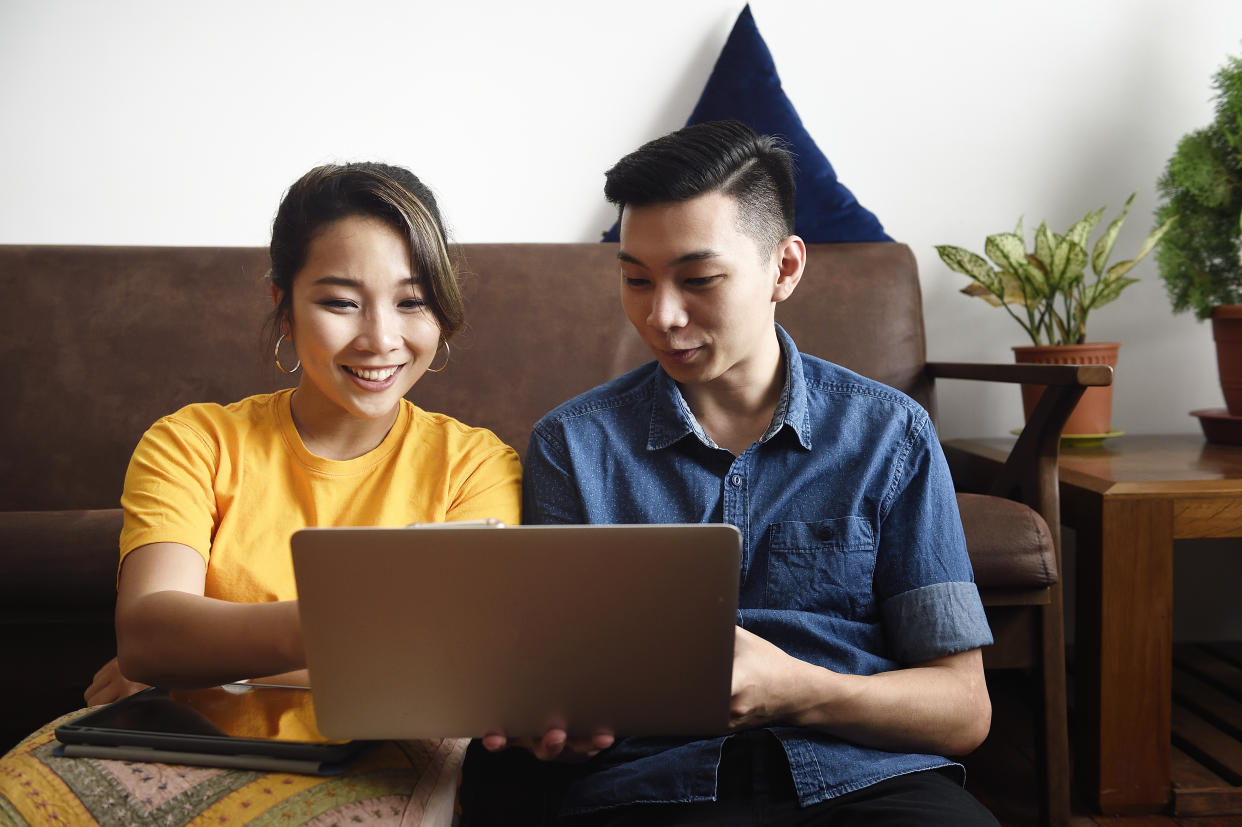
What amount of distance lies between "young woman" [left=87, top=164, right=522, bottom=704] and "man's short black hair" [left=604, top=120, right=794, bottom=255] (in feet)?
0.85

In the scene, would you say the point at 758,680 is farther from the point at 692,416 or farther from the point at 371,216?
the point at 371,216

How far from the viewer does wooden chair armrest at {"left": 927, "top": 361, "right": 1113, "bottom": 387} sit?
1.49 meters

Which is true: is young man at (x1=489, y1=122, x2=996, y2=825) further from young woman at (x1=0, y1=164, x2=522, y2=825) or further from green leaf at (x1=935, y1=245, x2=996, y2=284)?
green leaf at (x1=935, y1=245, x2=996, y2=284)

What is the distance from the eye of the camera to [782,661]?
2.86 feet

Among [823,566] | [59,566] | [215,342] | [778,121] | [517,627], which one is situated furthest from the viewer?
[778,121]

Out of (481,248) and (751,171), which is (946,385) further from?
(751,171)

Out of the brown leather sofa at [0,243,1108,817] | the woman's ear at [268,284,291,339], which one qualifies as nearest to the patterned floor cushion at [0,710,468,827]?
the woman's ear at [268,284,291,339]

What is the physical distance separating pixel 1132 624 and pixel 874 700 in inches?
33.4

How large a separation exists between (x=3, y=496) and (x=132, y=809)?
1413 millimetres

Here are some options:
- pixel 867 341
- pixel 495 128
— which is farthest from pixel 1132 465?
pixel 495 128

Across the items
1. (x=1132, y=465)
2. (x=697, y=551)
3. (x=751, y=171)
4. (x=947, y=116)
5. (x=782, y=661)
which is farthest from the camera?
(x=947, y=116)

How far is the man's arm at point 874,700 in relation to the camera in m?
0.86

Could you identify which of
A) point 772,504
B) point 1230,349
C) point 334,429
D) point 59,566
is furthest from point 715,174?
point 1230,349

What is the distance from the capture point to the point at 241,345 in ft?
6.29
